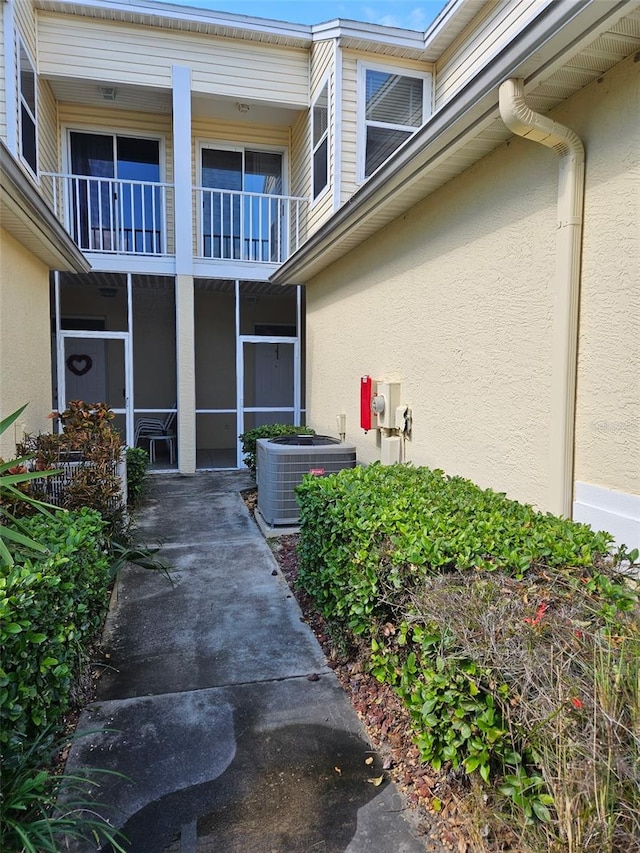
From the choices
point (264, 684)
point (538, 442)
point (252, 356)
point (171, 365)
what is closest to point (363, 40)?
point (252, 356)

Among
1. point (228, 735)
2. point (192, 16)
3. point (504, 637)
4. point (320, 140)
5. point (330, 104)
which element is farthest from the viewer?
point (320, 140)

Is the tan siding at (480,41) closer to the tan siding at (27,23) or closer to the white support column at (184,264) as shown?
the white support column at (184,264)

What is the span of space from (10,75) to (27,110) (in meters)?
Result: 0.87

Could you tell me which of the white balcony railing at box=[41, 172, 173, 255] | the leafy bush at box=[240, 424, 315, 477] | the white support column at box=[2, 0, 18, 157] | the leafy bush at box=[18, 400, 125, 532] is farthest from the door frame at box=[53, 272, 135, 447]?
the leafy bush at box=[18, 400, 125, 532]

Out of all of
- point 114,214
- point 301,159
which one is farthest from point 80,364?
point 301,159

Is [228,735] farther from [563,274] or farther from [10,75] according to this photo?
[10,75]

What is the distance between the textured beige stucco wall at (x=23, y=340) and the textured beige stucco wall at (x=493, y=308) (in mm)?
3910

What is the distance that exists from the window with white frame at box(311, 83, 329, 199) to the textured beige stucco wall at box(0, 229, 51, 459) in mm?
4829

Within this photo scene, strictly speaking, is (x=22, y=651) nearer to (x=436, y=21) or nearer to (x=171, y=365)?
(x=436, y=21)

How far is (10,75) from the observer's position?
24.7 feet

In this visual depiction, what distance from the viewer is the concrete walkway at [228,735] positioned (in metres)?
2.23

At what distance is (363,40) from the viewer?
866cm

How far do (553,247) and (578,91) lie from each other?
2.83ft

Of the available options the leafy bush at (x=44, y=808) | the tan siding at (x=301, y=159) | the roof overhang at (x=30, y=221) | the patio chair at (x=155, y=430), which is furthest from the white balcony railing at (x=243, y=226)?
the leafy bush at (x=44, y=808)
